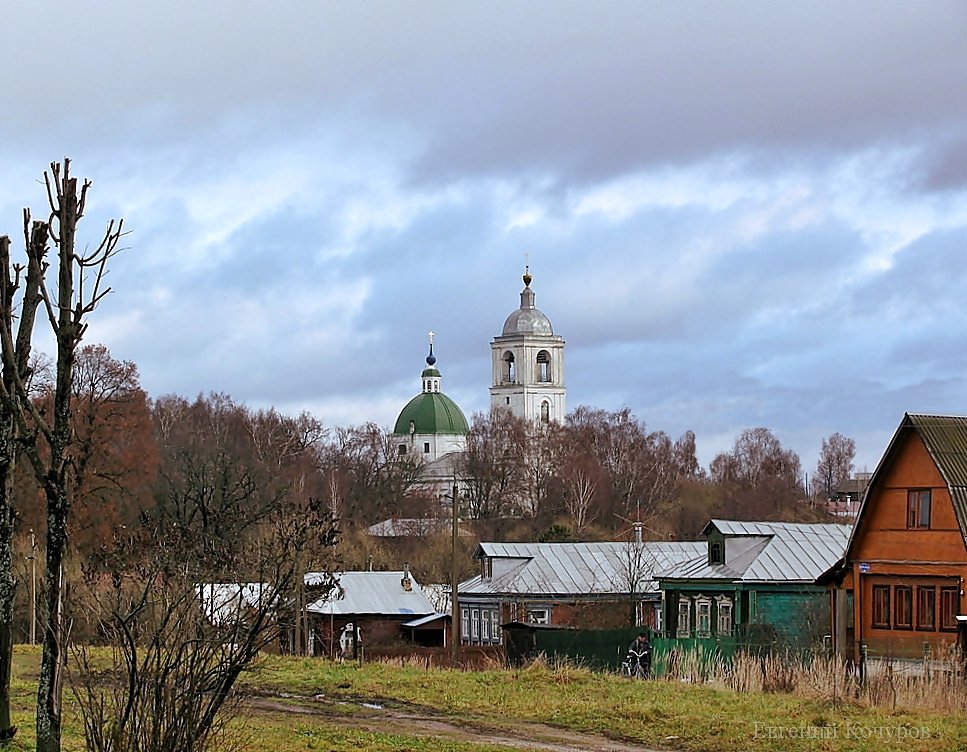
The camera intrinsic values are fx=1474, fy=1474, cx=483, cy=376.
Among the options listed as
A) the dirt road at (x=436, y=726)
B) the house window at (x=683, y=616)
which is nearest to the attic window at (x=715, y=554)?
the house window at (x=683, y=616)

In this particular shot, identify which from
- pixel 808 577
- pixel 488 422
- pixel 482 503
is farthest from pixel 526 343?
pixel 808 577

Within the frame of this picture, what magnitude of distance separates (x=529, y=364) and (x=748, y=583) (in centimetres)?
11388

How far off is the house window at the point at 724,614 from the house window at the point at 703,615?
33 centimetres

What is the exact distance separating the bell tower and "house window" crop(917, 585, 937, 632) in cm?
11980

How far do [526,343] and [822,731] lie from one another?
134012mm

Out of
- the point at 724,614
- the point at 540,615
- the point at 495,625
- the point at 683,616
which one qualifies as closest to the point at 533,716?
the point at 724,614

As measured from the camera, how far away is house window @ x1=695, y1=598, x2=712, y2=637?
123ft

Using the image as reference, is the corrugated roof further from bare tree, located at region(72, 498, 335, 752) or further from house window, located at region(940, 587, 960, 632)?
bare tree, located at region(72, 498, 335, 752)

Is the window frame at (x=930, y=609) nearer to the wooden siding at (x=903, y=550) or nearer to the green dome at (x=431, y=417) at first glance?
the wooden siding at (x=903, y=550)

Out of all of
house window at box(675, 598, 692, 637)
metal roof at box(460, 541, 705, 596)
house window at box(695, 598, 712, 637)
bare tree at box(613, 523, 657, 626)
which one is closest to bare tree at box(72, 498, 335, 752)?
house window at box(695, 598, 712, 637)

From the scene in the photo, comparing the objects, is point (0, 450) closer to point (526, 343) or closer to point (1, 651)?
point (1, 651)

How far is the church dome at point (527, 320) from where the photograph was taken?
15175 centimetres

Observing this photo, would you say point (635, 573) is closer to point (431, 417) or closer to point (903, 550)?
point (903, 550)

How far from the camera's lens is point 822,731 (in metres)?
16.4
